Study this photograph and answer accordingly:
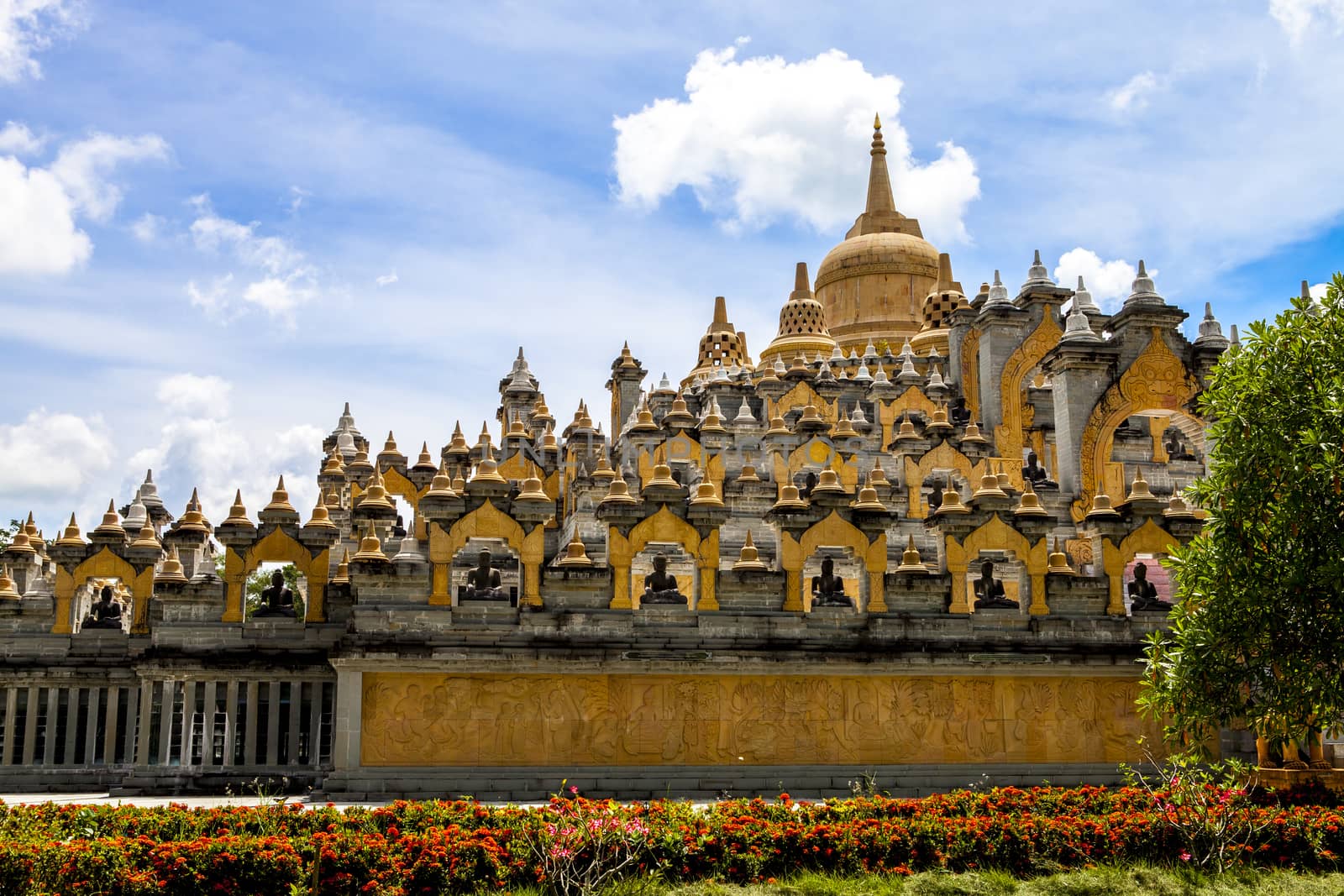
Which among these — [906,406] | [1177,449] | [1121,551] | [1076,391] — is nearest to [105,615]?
[1121,551]

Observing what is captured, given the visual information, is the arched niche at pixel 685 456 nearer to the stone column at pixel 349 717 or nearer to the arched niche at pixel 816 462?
the arched niche at pixel 816 462

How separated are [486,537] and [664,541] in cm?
345

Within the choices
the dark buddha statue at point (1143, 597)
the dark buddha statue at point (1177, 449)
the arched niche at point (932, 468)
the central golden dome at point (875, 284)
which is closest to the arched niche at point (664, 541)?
the dark buddha statue at point (1143, 597)

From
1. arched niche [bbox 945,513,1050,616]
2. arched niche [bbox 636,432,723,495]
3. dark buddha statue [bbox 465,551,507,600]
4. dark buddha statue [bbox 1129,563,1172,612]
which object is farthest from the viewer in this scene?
arched niche [bbox 636,432,723,495]

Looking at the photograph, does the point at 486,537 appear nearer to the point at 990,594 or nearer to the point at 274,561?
the point at 274,561

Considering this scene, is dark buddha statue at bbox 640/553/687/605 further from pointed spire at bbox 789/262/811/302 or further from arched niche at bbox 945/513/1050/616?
pointed spire at bbox 789/262/811/302

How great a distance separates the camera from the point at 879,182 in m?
72.3

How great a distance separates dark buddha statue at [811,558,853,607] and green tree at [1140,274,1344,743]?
8626 mm

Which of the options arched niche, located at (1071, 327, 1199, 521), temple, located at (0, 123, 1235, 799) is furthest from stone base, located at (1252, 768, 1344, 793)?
arched niche, located at (1071, 327, 1199, 521)

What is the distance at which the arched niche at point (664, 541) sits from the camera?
997 inches

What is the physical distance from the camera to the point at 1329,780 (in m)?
20.6

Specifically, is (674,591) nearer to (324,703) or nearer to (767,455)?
(324,703)

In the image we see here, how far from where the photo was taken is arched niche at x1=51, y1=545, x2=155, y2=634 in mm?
29109

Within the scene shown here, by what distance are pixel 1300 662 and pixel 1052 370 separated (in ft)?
65.7
